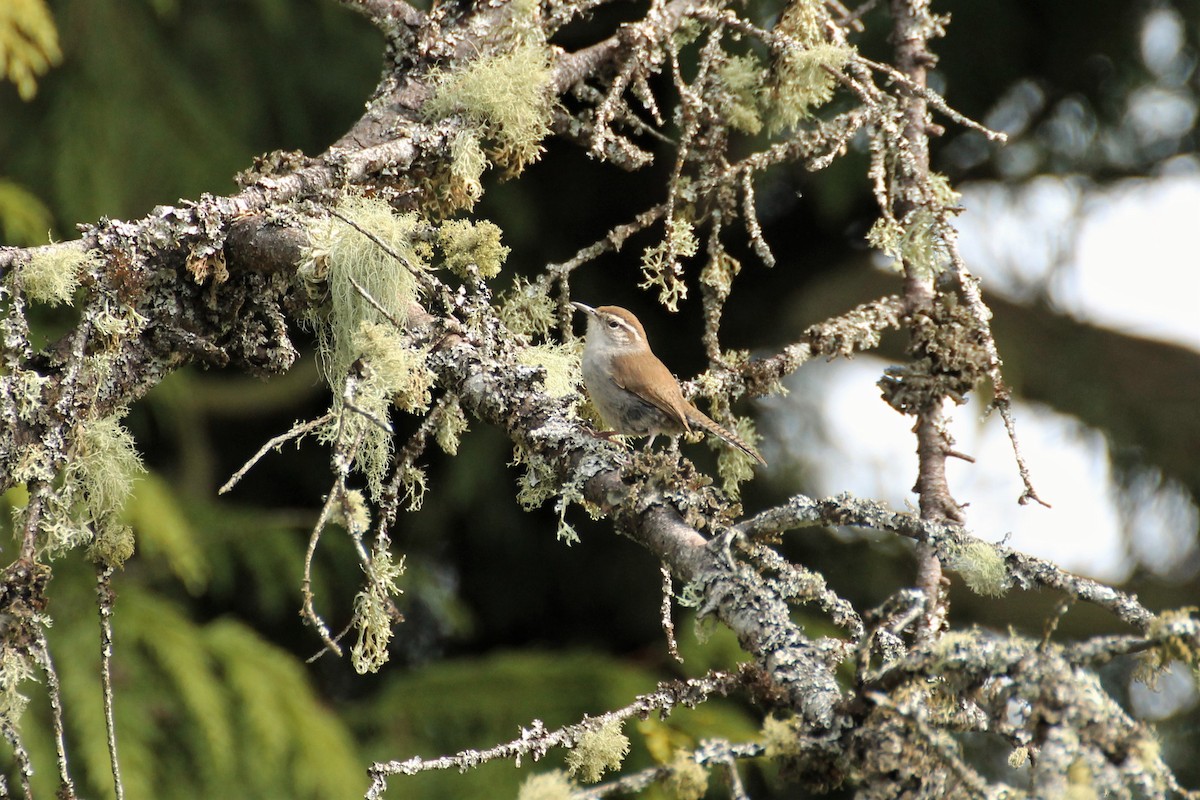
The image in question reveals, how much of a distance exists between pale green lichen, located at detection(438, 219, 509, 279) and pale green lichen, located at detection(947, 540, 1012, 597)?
1.02m

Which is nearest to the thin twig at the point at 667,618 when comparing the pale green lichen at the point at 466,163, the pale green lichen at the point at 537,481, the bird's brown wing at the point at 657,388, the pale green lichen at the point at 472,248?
the pale green lichen at the point at 537,481

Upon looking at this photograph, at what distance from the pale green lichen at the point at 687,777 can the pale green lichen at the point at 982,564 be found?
0.48 metres

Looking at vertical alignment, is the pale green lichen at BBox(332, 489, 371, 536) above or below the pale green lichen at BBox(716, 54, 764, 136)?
below

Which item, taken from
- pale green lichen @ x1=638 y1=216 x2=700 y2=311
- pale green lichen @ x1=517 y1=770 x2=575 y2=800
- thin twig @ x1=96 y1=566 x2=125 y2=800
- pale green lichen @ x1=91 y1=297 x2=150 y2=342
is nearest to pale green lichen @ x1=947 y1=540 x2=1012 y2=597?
pale green lichen @ x1=517 y1=770 x2=575 y2=800

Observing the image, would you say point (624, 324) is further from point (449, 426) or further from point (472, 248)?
point (472, 248)

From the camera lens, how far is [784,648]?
144 cm

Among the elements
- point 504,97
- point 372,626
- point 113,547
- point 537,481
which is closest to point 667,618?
point 537,481

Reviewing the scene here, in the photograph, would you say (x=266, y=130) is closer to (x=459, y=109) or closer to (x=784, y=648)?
(x=459, y=109)

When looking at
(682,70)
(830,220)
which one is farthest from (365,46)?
(830,220)

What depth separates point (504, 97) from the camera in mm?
2361

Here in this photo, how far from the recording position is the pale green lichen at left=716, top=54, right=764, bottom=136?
107 inches

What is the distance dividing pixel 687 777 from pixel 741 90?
187 cm

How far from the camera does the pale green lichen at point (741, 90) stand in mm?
2711

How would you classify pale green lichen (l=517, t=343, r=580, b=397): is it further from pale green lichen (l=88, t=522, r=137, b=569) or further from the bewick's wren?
pale green lichen (l=88, t=522, r=137, b=569)
